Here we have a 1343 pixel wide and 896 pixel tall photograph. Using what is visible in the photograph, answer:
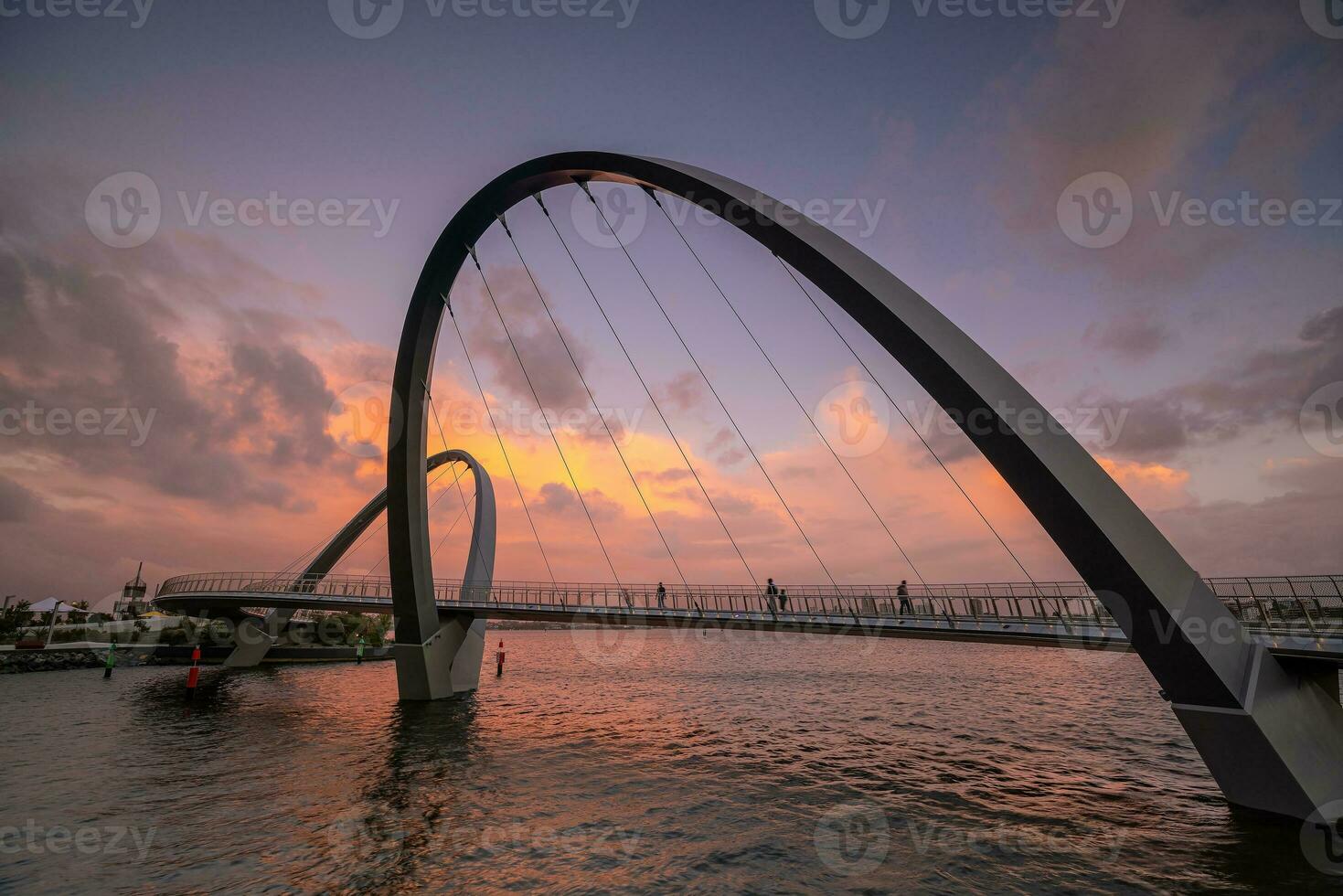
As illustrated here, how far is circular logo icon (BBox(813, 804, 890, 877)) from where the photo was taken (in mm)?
7230

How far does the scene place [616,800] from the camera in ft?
32.3

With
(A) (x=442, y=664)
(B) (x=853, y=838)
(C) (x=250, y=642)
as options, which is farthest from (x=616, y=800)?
(C) (x=250, y=642)

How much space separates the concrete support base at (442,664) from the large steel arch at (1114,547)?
764 inches

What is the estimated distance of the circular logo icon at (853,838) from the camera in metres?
7.23

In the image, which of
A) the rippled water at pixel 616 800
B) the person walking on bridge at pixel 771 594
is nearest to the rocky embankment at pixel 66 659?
the rippled water at pixel 616 800

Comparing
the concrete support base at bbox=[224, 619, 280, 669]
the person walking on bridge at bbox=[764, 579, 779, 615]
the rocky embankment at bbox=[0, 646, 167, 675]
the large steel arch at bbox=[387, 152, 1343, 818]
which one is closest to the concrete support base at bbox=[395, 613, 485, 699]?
the person walking on bridge at bbox=[764, 579, 779, 615]

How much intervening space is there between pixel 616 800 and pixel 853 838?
4258 millimetres

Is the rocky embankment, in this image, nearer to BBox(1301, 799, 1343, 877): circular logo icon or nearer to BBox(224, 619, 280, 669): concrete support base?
BBox(224, 619, 280, 669): concrete support base

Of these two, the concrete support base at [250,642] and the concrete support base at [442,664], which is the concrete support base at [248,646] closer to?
the concrete support base at [250,642]

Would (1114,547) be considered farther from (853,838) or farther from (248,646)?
(248,646)

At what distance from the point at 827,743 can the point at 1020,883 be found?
27.0ft

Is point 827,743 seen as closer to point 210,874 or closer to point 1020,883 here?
point 1020,883

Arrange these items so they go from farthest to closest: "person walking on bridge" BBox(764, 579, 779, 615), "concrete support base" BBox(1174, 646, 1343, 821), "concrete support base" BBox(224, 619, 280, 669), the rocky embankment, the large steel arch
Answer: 1. "concrete support base" BBox(224, 619, 280, 669)
2. the rocky embankment
3. "person walking on bridge" BBox(764, 579, 779, 615)
4. the large steel arch
5. "concrete support base" BBox(1174, 646, 1343, 821)

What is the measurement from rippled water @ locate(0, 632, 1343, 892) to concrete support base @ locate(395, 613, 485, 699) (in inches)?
40.7
